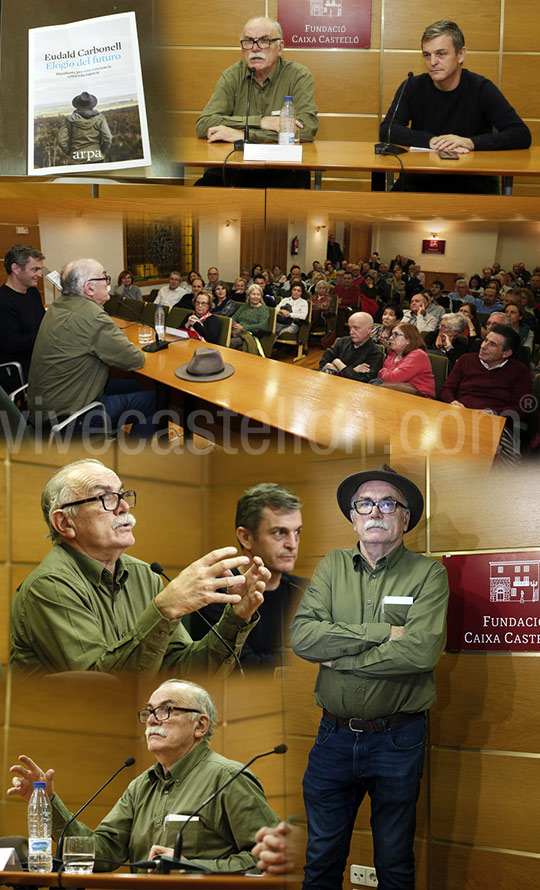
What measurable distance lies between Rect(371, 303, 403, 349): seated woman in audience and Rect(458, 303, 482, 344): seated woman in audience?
23cm

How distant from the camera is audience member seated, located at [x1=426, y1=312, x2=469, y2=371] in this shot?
11.3 feet

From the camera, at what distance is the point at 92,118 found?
172 inches

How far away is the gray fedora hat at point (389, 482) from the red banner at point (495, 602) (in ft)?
0.82

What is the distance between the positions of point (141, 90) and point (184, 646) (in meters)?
3.07

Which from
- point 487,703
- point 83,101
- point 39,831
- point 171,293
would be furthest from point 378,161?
point 39,831

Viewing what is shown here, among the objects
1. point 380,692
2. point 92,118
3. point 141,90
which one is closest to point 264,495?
point 380,692

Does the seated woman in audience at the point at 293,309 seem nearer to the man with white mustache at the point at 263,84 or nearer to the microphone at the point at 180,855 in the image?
the man with white mustache at the point at 263,84

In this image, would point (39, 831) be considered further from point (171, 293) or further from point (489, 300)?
point (489, 300)

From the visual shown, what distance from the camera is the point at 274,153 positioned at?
3.84m

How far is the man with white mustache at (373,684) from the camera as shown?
274cm

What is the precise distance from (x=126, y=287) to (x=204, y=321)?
1.09ft

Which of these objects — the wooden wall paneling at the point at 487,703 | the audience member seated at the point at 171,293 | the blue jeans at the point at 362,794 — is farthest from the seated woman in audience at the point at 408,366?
the blue jeans at the point at 362,794

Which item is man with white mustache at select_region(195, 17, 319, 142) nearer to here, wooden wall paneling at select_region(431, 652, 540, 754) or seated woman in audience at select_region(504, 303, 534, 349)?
seated woman in audience at select_region(504, 303, 534, 349)

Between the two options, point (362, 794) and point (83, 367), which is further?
point (83, 367)
